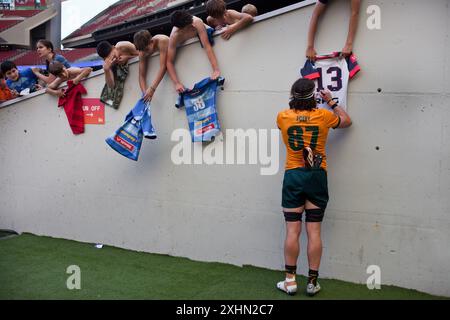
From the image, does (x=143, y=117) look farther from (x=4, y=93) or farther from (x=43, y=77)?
(x=4, y=93)

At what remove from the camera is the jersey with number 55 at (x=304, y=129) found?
394 centimetres

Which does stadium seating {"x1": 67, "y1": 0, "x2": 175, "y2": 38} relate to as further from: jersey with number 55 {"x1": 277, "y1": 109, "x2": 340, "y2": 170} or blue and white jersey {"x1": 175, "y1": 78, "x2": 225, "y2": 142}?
jersey with number 55 {"x1": 277, "y1": 109, "x2": 340, "y2": 170}

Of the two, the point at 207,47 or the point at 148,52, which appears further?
the point at 148,52

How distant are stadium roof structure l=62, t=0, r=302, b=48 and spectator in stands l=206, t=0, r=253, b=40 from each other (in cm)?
Answer: 504

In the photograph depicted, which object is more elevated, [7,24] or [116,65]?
[7,24]

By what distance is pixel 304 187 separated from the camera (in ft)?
13.0

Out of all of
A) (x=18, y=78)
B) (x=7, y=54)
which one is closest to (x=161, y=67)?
(x=18, y=78)

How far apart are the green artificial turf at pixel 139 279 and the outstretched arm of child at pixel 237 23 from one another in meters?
2.32

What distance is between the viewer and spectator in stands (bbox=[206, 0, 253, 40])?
480cm

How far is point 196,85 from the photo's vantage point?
16.6 ft

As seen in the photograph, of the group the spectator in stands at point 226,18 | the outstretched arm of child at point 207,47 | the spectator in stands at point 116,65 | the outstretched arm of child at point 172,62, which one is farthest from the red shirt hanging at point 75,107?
the spectator in stands at point 226,18

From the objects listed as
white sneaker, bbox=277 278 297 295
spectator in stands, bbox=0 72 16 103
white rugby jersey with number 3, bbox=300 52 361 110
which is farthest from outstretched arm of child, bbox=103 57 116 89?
white sneaker, bbox=277 278 297 295

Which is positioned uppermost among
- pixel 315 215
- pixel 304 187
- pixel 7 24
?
pixel 7 24

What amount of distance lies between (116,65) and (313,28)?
2371 mm
